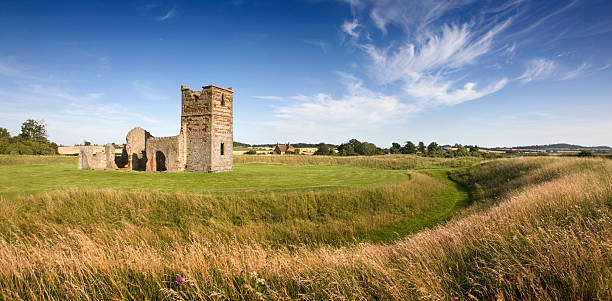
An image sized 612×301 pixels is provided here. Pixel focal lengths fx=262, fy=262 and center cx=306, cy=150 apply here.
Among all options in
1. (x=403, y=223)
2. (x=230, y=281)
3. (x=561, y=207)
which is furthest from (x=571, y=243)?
(x=403, y=223)

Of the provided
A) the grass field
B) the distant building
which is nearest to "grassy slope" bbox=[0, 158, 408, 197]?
the grass field

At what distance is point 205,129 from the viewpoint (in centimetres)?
2314

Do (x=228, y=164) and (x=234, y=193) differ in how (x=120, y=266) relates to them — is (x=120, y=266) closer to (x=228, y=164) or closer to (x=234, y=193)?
(x=234, y=193)

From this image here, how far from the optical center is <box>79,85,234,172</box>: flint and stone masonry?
23.0 m

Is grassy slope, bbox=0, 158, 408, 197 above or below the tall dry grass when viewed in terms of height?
above

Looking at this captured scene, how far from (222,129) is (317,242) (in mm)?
16453

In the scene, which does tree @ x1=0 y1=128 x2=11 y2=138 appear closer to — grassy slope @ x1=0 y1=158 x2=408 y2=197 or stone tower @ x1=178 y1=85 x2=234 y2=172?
grassy slope @ x1=0 y1=158 x2=408 y2=197

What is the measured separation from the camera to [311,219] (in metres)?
12.0

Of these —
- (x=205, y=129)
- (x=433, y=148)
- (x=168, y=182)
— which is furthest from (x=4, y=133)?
(x=433, y=148)

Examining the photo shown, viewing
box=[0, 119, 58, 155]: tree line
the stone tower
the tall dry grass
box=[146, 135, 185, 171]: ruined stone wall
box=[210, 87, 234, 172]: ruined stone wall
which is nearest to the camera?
the tall dry grass

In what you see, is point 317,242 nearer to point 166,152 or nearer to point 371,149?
point 166,152

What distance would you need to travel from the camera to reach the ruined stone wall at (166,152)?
23.3 m

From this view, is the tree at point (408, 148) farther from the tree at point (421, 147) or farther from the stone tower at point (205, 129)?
the stone tower at point (205, 129)

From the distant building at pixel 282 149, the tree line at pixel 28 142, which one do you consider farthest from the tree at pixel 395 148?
the tree line at pixel 28 142
